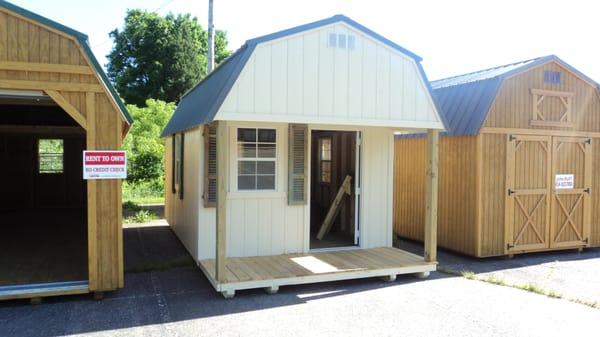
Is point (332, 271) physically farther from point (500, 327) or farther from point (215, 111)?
point (215, 111)

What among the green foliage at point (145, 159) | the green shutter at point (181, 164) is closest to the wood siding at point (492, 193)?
the green shutter at point (181, 164)

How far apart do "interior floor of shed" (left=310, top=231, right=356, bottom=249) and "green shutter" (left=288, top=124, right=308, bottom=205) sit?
1.18 m

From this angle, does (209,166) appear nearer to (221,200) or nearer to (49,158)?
(221,200)

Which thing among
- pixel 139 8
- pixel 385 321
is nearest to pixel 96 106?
pixel 385 321

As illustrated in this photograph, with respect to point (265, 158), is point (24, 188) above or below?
below

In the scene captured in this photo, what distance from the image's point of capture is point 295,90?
6.36 m

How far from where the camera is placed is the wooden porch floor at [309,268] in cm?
605

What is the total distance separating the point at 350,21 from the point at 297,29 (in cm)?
86

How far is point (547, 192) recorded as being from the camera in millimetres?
9062

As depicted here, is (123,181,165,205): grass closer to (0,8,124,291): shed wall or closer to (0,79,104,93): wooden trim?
(0,8,124,291): shed wall

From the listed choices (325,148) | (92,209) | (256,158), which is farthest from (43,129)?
(92,209)

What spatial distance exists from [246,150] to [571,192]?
6.74 meters

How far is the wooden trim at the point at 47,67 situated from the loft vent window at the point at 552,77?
811 cm

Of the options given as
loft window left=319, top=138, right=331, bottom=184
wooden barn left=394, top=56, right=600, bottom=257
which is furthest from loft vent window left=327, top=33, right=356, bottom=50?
loft window left=319, top=138, right=331, bottom=184
